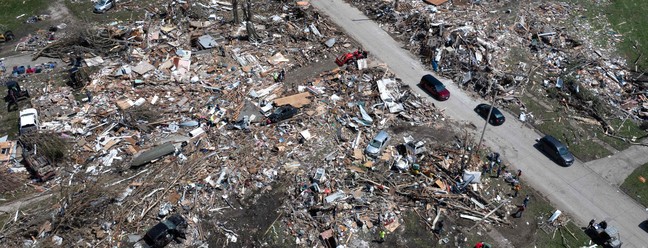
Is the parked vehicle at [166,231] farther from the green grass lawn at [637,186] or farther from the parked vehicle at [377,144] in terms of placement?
the green grass lawn at [637,186]

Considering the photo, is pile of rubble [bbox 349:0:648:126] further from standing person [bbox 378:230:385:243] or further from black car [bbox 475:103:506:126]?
standing person [bbox 378:230:385:243]

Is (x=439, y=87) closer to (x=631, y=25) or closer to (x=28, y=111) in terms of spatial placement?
(x=631, y=25)

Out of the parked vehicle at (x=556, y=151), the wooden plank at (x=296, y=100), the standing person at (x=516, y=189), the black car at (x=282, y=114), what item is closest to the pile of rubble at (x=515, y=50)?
the parked vehicle at (x=556, y=151)

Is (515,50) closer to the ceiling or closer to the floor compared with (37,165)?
closer to the ceiling

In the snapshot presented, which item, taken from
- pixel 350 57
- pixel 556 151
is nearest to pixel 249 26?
pixel 350 57

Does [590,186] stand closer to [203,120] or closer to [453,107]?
[453,107]

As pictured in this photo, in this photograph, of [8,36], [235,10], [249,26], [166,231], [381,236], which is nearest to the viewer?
[166,231]

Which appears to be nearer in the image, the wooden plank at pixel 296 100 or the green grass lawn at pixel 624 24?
the wooden plank at pixel 296 100

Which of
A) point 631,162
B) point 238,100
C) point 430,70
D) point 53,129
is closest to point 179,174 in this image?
point 238,100
